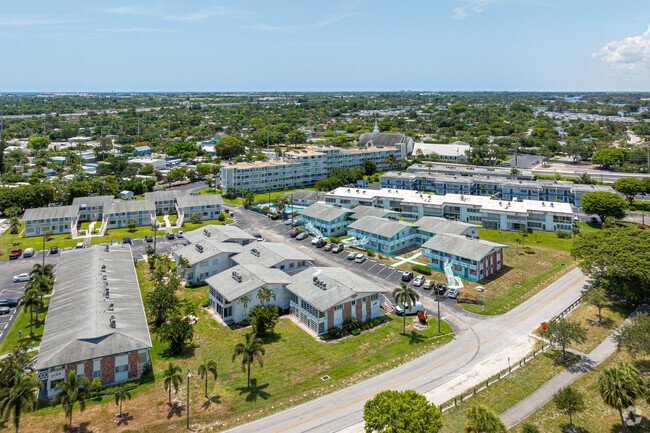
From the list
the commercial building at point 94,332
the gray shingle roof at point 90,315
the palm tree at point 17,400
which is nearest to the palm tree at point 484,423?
the commercial building at point 94,332

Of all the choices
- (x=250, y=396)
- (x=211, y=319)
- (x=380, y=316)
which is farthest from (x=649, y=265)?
(x=211, y=319)

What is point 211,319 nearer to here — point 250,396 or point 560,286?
point 250,396

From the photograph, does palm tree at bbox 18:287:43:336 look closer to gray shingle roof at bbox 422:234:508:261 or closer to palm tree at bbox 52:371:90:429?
palm tree at bbox 52:371:90:429

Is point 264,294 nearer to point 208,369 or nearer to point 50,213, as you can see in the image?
point 208,369

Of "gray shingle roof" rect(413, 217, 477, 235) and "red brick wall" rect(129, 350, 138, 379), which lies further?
"gray shingle roof" rect(413, 217, 477, 235)

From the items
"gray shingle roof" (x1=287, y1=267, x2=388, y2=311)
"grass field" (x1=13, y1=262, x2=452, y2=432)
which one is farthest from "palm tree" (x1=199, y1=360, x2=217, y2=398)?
"gray shingle roof" (x1=287, y1=267, x2=388, y2=311)

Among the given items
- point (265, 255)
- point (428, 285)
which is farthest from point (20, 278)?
point (428, 285)
